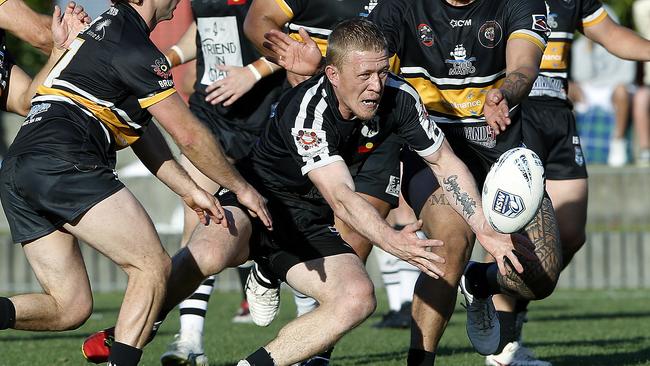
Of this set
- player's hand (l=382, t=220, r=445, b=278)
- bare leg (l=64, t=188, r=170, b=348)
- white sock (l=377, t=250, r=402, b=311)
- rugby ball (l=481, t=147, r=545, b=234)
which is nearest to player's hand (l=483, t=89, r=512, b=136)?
rugby ball (l=481, t=147, r=545, b=234)

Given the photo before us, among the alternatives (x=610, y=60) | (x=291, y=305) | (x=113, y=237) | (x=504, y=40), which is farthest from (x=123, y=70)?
(x=610, y=60)

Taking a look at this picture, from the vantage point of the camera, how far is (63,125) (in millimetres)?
5859

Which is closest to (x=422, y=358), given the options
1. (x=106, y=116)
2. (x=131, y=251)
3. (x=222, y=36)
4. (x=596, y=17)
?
(x=131, y=251)

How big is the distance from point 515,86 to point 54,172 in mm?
2333

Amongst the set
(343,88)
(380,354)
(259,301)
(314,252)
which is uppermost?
(343,88)

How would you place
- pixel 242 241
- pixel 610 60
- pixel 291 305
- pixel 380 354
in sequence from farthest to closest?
pixel 610 60, pixel 291 305, pixel 380 354, pixel 242 241

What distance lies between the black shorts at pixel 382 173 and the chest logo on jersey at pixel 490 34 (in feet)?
2.39

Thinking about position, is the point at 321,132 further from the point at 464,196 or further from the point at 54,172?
the point at 54,172

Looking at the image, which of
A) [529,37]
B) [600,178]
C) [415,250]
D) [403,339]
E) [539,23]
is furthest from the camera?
[600,178]

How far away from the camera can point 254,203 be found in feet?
19.9

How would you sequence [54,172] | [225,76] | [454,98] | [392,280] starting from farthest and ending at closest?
[392,280], [225,76], [454,98], [54,172]

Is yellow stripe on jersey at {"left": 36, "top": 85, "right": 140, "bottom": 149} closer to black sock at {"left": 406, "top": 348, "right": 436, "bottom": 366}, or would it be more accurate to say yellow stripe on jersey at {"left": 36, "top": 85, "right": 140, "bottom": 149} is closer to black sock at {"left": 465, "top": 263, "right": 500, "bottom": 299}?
black sock at {"left": 406, "top": 348, "right": 436, "bottom": 366}

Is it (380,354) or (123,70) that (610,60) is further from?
(123,70)

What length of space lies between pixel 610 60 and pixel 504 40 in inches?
411
